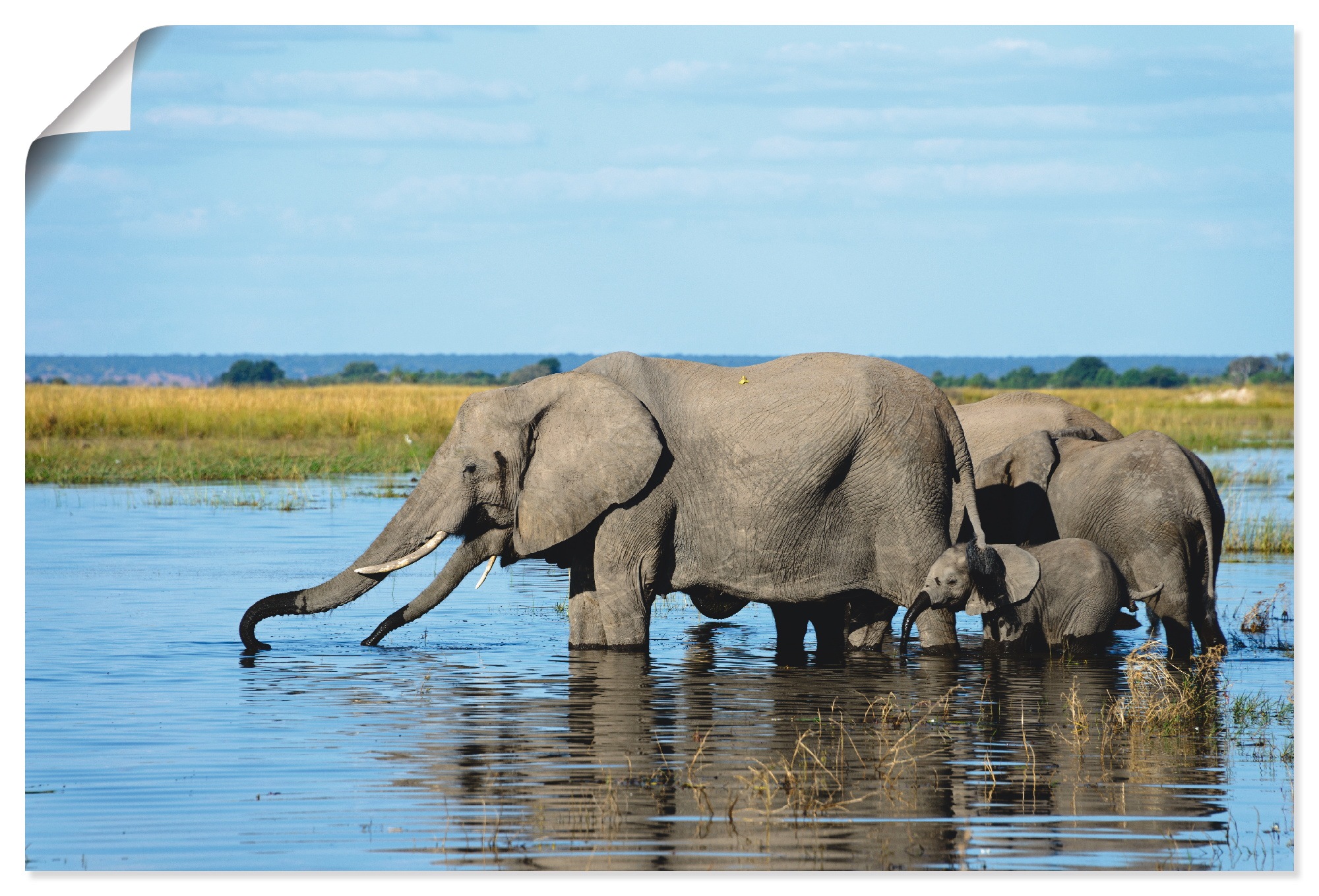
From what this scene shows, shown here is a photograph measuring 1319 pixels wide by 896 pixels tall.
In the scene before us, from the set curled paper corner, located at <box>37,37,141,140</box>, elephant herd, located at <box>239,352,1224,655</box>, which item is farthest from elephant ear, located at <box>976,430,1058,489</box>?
curled paper corner, located at <box>37,37,141,140</box>

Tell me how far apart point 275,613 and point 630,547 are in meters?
2.21

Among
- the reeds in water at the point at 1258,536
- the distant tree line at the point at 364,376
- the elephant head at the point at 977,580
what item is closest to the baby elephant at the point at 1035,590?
the elephant head at the point at 977,580

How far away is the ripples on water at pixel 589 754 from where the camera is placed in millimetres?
7020

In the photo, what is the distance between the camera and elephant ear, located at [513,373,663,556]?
1084cm

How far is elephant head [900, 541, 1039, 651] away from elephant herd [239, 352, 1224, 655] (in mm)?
12

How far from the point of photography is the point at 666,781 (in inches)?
313

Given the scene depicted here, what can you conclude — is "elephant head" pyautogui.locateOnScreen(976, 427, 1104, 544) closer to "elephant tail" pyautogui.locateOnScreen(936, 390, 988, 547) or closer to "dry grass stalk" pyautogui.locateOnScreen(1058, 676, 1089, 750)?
"elephant tail" pyautogui.locateOnScreen(936, 390, 988, 547)

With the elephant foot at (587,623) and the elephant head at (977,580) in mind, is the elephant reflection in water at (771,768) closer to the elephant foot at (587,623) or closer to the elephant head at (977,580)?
the elephant foot at (587,623)

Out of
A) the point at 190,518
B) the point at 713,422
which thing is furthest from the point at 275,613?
the point at 190,518

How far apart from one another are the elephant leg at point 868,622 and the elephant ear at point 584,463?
75.4 inches

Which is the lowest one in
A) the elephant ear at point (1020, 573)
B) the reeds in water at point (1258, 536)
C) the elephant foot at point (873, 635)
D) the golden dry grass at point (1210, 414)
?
the elephant foot at point (873, 635)

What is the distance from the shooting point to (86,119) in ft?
26.9

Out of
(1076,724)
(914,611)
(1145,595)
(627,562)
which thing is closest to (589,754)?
(1076,724)
